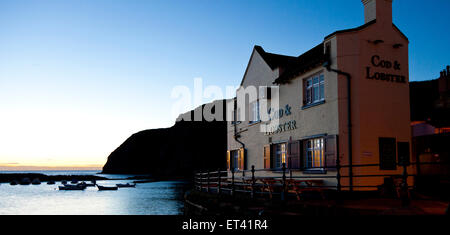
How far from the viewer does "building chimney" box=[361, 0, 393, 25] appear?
15938 millimetres

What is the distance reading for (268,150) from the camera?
2042 centimetres

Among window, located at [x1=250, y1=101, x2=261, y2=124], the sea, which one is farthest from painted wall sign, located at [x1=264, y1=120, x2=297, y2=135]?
the sea

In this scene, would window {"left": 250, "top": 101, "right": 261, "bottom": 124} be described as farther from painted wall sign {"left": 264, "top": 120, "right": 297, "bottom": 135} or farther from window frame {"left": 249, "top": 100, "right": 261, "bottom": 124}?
painted wall sign {"left": 264, "top": 120, "right": 297, "bottom": 135}

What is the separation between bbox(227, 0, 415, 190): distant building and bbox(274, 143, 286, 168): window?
1357 millimetres

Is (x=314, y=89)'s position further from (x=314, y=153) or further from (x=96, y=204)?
(x=96, y=204)

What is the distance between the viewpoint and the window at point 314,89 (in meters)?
16.3

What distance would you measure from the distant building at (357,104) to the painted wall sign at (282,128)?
115mm

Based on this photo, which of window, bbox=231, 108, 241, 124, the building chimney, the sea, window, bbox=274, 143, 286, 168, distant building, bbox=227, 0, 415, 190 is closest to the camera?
distant building, bbox=227, 0, 415, 190

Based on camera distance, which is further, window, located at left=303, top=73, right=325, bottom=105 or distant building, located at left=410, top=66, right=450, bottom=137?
distant building, located at left=410, top=66, right=450, bottom=137

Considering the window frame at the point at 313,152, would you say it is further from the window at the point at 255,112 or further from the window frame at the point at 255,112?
the window at the point at 255,112

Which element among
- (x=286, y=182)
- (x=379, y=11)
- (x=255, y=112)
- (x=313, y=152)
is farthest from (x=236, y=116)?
(x=379, y=11)
